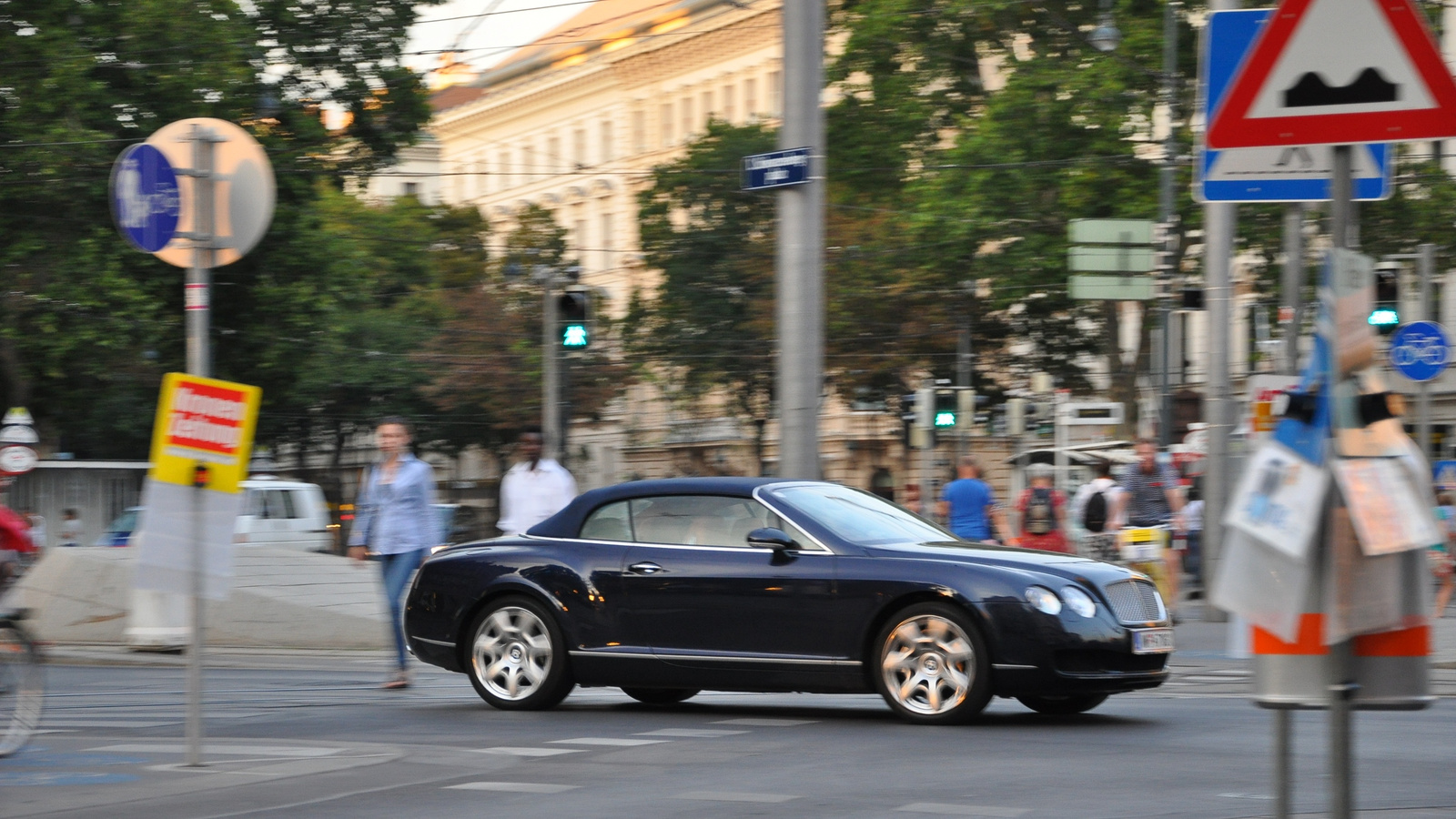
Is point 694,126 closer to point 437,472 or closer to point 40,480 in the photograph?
point 437,472

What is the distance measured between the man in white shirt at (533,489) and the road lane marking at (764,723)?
4.93 meters

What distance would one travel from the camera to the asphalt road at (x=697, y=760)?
7738 mm

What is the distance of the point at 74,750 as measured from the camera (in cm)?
984

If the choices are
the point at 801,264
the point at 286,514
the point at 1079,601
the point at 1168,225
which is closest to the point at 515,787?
the point at 1079,601

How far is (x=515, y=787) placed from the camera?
27.6 ft

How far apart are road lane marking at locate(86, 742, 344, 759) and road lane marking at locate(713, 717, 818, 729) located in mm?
2286

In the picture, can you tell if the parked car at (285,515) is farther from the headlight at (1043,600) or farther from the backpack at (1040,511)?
the headlight at (1043,600)

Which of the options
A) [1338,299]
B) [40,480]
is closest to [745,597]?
[1338,299]

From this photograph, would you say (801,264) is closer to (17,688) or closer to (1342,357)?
(17,688)

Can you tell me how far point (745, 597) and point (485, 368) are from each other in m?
46.9

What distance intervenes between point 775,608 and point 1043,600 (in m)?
1.51

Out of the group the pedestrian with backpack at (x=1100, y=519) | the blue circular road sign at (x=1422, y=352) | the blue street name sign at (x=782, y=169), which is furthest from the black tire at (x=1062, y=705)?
the blue circular road sign at (x=1422, y=352)

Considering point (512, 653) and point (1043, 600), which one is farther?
point (512, 653)

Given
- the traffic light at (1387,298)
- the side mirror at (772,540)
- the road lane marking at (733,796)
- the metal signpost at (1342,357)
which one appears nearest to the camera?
the metal signpost at (1342,357)
